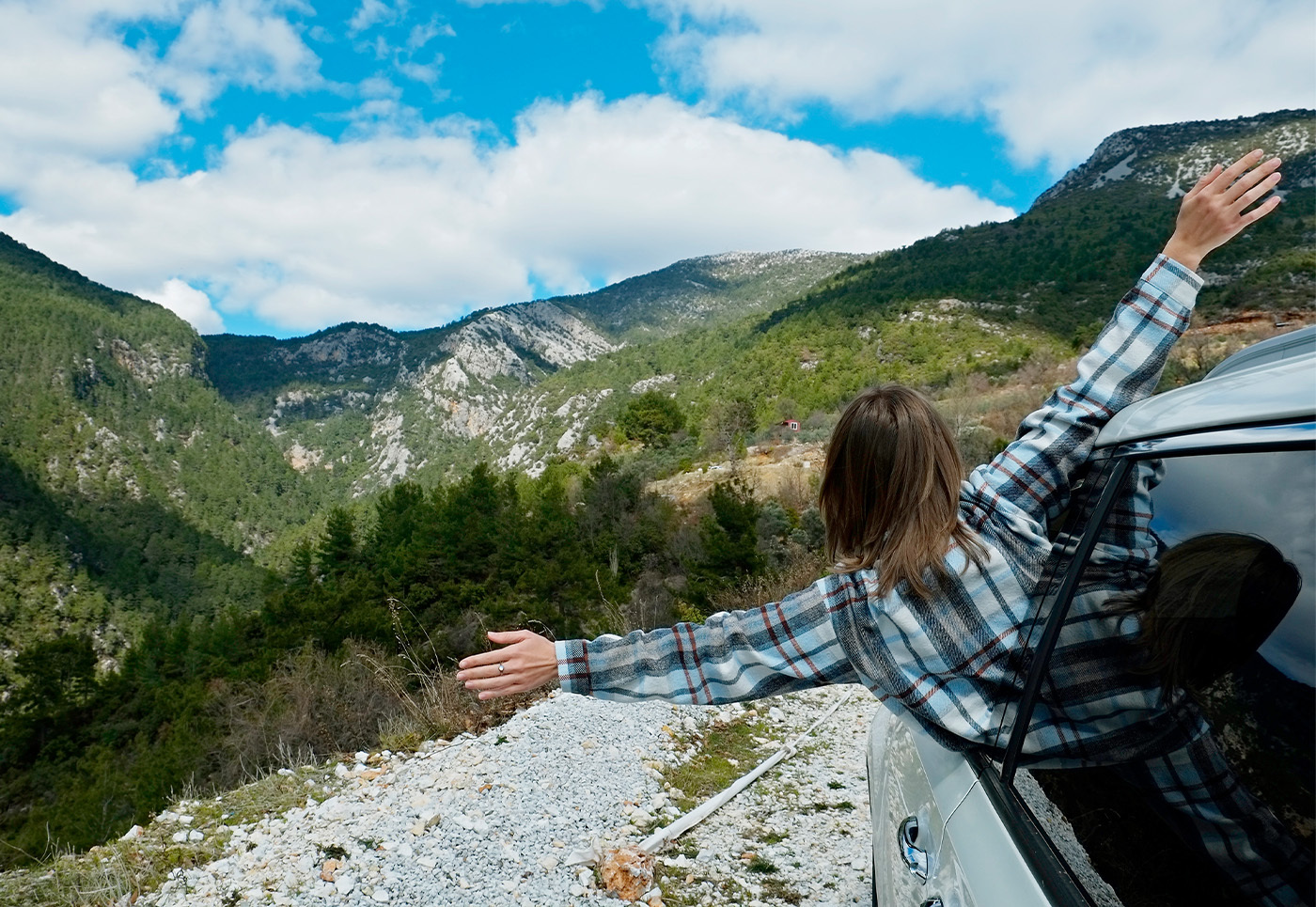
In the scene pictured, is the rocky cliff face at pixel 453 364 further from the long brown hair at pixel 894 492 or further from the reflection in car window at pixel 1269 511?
the reflection in car window at pixel 1269 511

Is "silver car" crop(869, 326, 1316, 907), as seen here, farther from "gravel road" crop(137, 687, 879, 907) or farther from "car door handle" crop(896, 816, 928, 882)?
"gravel road" crop(137, 687, 879, 907)

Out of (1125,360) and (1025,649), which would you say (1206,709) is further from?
(1125,360)

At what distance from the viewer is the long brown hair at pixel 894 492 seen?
1396mm

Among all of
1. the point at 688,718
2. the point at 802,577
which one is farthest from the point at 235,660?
the point at 688,718

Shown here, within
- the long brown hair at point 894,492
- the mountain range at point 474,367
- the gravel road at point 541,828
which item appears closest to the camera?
the long brown hair at point 894,492

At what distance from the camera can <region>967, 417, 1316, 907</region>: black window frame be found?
0.98m

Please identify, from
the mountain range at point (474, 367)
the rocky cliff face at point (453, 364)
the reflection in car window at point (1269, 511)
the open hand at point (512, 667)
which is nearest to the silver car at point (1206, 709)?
the reflection in car window at point (1269, 511)

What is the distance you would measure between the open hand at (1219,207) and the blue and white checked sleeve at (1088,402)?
0.06 m

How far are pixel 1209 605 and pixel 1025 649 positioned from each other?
0.41 m

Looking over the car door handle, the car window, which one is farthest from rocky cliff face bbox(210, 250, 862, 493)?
the car window

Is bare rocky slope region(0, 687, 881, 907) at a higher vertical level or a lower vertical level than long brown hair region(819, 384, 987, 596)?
lower

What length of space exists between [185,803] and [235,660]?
2284cm

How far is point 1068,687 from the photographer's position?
3.82 feet

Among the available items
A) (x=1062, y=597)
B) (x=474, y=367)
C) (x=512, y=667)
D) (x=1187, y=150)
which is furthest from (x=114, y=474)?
(x=1187, y=150)
